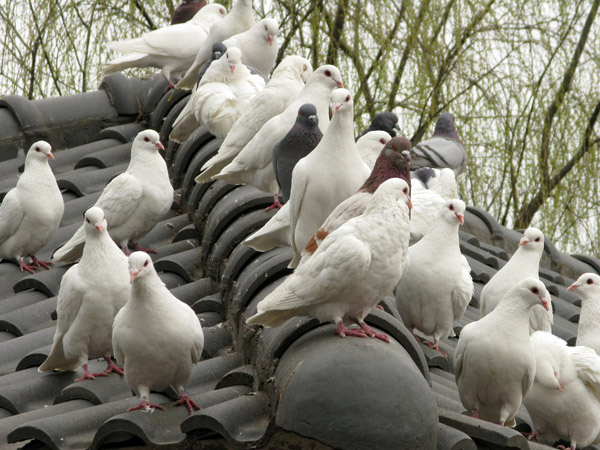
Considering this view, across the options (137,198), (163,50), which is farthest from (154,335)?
(163,50)

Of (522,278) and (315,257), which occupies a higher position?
(315,257)

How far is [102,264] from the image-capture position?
442cm

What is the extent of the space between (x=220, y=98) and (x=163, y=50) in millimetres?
1597

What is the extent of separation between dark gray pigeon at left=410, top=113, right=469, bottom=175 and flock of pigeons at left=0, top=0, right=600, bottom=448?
1.26 metres

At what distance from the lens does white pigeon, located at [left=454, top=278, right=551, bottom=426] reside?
4.39 metres

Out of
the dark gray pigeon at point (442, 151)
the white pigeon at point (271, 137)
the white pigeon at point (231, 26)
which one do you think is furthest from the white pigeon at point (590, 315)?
the white pigeon at point (231, 26)

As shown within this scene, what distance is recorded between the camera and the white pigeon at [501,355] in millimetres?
4387

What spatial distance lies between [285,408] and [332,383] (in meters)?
0.16

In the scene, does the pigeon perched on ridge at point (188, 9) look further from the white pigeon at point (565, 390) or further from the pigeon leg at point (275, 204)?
the white pigeon at point (565, 390)

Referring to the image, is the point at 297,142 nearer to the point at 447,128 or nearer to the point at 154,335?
the point at 154,335

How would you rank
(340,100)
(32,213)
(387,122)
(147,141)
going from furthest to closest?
1. (387,122)
2. (147,141)
3. (32,213)
4. (340,100)

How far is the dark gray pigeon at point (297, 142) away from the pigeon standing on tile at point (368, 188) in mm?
697

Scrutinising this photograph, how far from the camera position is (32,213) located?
5.50 metres

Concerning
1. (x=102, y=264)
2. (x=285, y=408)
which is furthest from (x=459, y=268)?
(x=285, y=408)
